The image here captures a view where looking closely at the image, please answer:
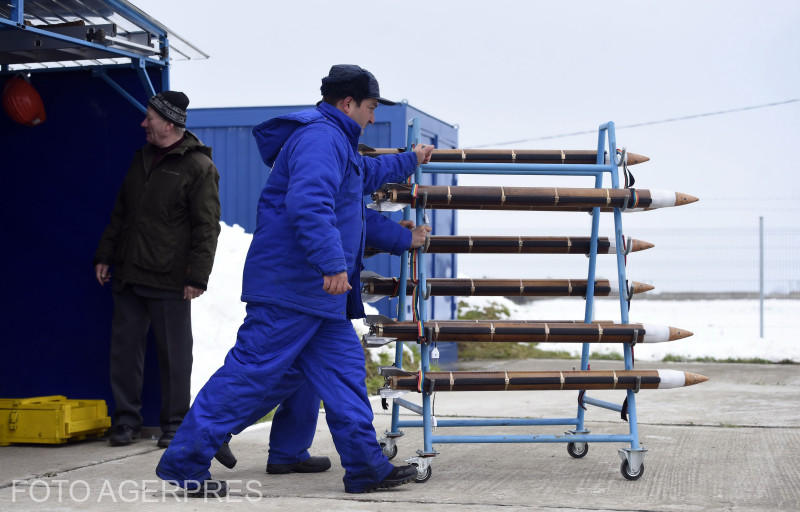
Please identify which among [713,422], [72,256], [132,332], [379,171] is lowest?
[713,422]

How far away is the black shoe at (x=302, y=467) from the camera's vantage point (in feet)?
16.4

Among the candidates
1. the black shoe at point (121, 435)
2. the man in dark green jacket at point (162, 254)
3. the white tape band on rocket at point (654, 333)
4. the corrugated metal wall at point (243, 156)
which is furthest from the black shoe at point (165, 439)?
the corrugated metal wall at point (243, 156)

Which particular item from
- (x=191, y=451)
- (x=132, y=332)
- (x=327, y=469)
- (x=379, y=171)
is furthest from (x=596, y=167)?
(x=132, y=332)

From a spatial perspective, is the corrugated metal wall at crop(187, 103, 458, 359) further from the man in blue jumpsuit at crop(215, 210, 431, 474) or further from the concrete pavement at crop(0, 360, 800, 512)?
the man in blue jumpsuit at crop(215, 210, 431, 474)

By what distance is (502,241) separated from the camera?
5.23 meters

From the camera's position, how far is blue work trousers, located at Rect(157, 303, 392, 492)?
170 inches

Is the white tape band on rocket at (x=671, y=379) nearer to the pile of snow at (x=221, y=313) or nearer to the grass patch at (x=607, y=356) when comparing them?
the pile of snow at (x=221, y=313)

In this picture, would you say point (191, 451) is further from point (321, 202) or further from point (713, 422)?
point (713, 422)

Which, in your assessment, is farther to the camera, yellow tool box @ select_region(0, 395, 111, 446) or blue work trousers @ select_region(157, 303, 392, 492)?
yellow tool box @ select_region(0, 395, 111, 446)

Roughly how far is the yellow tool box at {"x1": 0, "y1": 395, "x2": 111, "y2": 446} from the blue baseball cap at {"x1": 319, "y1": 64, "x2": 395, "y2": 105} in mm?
2662

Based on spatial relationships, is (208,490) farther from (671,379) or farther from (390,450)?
(671,379)

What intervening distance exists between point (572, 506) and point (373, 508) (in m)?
0.82

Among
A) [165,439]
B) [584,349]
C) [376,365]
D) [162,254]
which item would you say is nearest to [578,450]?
[584,349]

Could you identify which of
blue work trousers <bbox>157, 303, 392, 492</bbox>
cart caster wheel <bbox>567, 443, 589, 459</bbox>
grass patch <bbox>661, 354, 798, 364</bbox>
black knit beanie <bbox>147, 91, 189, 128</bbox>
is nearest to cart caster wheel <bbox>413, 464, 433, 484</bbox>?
blue work trousers <bbox>157, 303, 392, 492</bbox>
